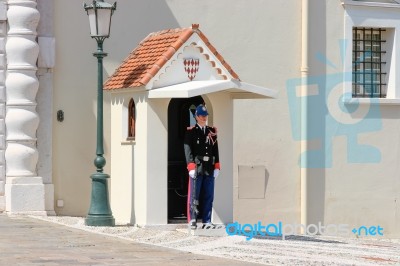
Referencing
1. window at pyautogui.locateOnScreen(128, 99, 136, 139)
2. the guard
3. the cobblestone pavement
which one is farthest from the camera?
window at pyautogui.locateOnScreen(128, 99, 136, 139)

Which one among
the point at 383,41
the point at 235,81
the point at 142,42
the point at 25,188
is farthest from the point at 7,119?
the point at 383,41

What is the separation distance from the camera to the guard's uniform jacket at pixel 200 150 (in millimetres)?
16594

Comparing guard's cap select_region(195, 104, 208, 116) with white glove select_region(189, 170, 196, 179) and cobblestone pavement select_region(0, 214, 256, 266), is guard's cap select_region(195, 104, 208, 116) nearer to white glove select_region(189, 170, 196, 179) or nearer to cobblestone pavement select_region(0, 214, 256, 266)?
white glove select_region(189, 170, 196, 179)

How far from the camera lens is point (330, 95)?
2169 centimetres

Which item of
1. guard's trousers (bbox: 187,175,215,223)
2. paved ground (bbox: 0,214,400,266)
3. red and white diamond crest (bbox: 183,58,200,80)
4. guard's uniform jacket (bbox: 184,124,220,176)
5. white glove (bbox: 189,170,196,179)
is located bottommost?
paved ground (bbox: 0,214,400,266)

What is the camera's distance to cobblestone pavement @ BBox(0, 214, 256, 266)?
12758mm

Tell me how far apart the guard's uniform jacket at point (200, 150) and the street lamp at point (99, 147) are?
1.50m

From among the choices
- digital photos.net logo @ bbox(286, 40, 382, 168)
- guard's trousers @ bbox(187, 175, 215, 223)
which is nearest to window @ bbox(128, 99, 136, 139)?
guard's trousers @ bbox(187, 175, 215, 223)

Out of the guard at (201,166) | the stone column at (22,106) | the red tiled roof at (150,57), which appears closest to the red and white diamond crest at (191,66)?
the red tiled roof at (150,57)

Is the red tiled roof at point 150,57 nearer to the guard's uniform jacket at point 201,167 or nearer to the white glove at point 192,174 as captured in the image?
the guard's uniform jacket at point 201,167

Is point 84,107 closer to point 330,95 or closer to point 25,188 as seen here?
point 25,188

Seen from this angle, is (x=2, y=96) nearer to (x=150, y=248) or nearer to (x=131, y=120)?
(x=131, y=120)

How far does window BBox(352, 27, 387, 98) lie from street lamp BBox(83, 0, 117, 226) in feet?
21.2

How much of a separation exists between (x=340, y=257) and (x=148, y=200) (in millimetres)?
3721
